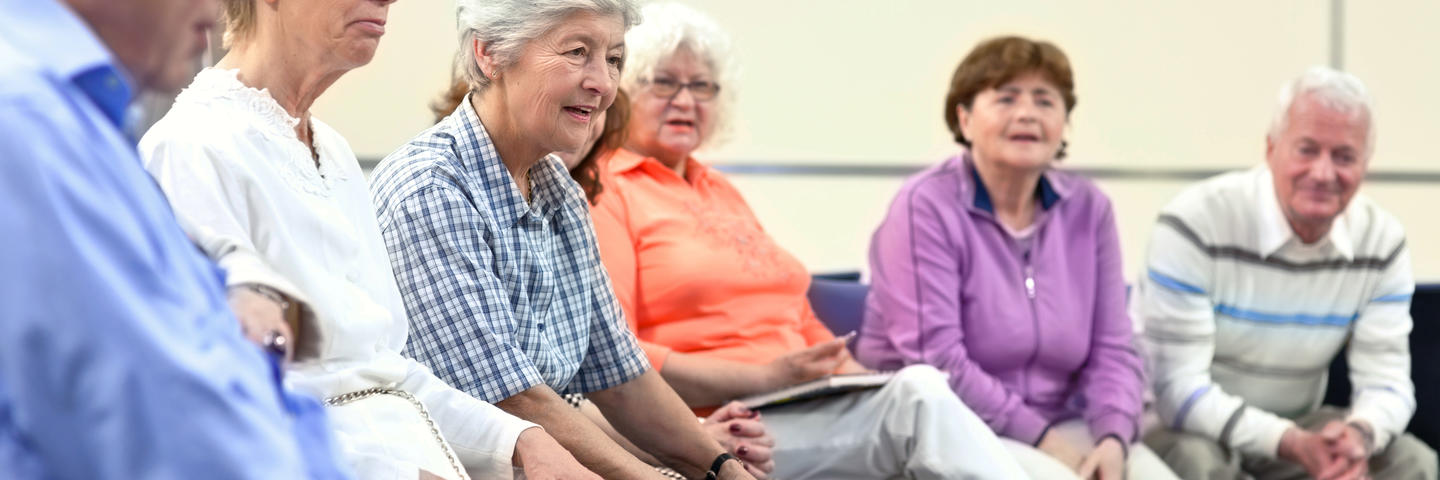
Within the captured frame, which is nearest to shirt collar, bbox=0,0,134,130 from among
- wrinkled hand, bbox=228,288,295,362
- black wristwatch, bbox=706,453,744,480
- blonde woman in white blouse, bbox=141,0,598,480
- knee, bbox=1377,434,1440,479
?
wrinkled hand, bbox=228,288,295,362

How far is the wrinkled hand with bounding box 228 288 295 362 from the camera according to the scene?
95 cm

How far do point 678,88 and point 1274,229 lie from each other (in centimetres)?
130

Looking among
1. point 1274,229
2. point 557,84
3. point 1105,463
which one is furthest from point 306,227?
point 1274,229

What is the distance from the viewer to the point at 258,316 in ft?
3.22

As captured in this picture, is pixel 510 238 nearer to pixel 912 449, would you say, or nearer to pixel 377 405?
pixel 377 405

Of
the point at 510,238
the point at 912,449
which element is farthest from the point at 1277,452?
the point at 510,238

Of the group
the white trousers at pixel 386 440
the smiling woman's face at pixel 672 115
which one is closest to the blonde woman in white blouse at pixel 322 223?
the white trousers at pixel 386 440

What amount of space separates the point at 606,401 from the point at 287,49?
70 centimetres

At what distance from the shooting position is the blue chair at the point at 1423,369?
129 inches

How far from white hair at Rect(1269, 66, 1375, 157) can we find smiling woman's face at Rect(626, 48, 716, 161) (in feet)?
4.10

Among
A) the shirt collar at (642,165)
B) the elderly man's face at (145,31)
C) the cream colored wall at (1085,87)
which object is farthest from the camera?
the cream colored wall at (1085,87)

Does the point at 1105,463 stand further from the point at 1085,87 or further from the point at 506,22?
the point at 1085,87

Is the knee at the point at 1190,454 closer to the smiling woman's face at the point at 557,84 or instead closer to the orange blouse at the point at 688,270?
the orange blouse at the point at 688,270

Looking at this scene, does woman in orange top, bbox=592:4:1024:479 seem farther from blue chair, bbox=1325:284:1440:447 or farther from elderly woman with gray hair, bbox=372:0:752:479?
blue chair, bbox=1325:284:1440:447
